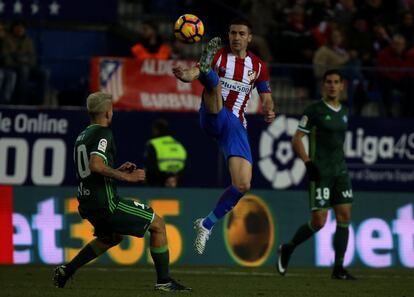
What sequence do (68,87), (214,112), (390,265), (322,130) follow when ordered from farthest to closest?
(68,87) → (390,265) → (322,130) → (214,112)

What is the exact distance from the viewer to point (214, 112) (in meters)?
11.9

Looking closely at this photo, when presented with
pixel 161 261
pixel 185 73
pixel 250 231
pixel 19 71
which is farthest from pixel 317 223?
pixel 19 71

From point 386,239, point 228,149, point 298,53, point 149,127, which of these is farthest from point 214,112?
point 298,53

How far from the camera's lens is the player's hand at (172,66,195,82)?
10711 mm

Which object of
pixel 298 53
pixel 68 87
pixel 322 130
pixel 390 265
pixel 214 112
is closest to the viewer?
pixel 214 112

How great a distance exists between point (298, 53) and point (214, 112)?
9737 millimetres

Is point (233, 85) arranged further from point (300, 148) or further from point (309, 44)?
point (309, 44)

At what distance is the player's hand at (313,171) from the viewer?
1342cm

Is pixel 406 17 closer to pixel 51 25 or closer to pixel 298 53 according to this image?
pixel 298 53

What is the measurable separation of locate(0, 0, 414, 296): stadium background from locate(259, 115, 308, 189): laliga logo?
17 millimetres

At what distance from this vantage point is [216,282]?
41.5 feet

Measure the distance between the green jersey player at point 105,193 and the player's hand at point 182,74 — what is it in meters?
0.66

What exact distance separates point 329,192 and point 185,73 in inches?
132

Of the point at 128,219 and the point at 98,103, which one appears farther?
the point at 128,219
